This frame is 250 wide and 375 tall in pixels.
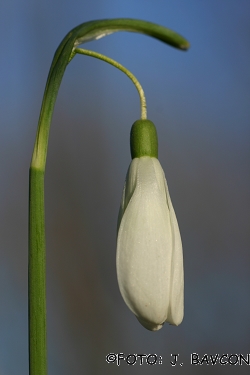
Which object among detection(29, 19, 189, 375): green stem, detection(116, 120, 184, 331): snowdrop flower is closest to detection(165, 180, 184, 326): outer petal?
detection(116, 120, 184, 331): snowdrop flower

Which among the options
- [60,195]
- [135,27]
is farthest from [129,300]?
[60,195]

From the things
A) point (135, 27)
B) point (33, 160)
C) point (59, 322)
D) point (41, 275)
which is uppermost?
point (135, 27)

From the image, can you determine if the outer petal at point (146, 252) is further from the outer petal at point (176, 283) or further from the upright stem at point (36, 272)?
the upright stem at point (36, 272)

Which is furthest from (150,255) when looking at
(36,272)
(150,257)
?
(36,272)

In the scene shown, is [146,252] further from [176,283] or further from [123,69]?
[123,69]

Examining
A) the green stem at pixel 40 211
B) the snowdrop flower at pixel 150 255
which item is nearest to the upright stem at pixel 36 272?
the green stem at pixel 40 211

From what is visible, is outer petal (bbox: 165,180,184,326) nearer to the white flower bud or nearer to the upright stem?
the white flower bud

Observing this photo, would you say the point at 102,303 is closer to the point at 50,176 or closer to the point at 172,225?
the point at 50,176

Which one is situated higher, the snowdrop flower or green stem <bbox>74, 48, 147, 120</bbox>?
green stem <bbox>74, 48, 147, 120</bbox>
